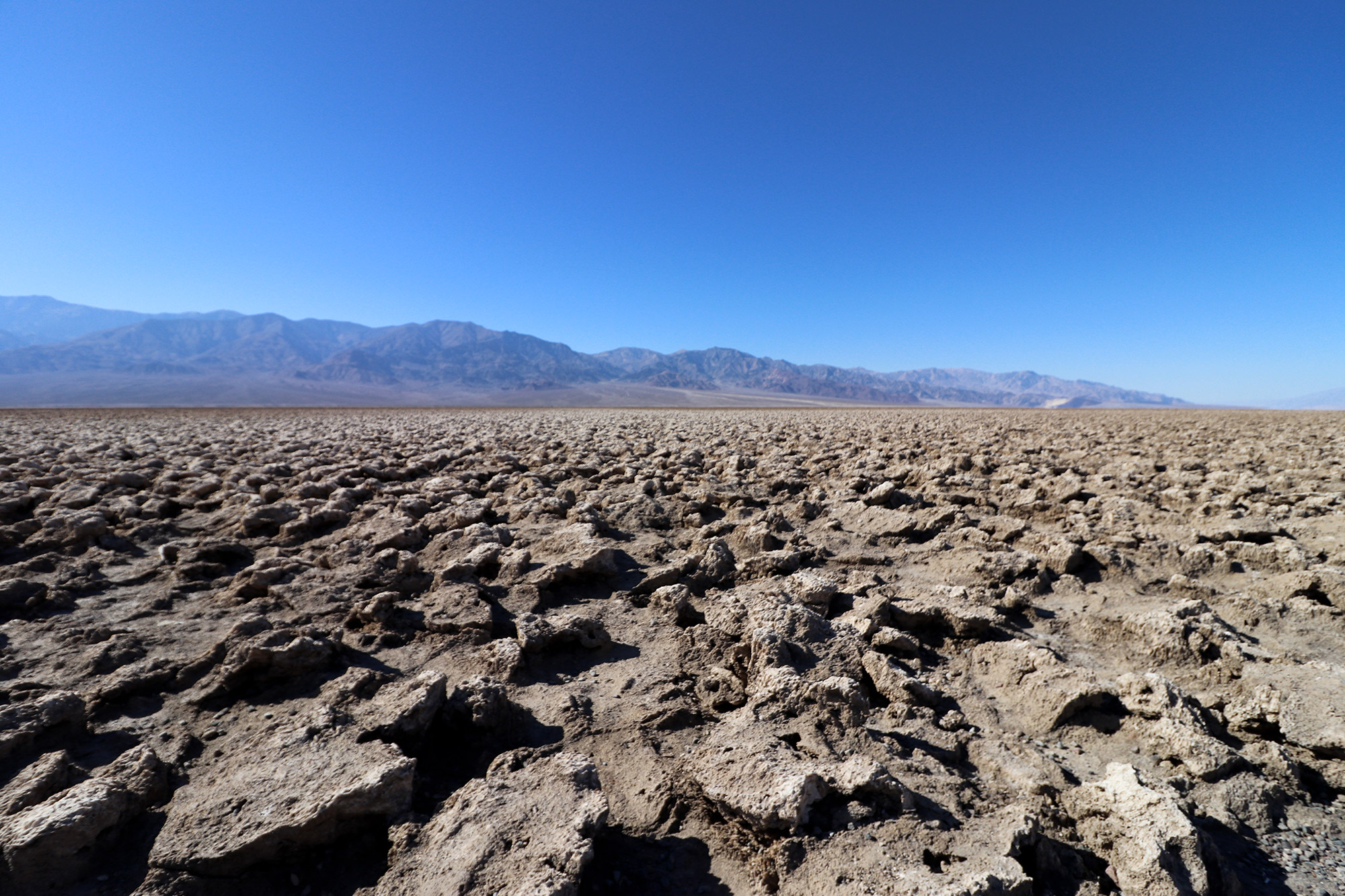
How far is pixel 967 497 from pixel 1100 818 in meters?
3.61

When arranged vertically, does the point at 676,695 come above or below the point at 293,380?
below

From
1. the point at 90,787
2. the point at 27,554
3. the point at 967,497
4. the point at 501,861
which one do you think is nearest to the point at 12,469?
the point at 27,554

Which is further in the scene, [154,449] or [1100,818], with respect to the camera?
A: [154,449]

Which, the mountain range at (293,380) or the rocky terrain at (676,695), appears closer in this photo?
the rocky terrain at (676,695)

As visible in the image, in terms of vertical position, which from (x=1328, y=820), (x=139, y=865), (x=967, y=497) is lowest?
(x=139, y=865)

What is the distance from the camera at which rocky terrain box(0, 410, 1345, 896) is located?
4.57 feet

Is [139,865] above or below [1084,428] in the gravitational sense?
below

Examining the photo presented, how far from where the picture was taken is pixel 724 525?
4.08 metres

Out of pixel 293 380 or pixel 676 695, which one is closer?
pixel 676 695

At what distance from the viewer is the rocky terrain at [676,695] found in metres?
1.39

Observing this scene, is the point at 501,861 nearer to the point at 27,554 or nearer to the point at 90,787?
the point at 90,787

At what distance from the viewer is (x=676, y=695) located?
214cm

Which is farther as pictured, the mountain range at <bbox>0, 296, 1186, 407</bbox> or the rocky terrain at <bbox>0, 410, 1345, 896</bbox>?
the mountain range at <bbox>0, 296, 1186, 407</bbox>

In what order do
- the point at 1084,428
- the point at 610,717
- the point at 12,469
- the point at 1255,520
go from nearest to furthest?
the point at 610,717 → the point at 1255,520 → the point at 12,469 → the point at 1084,428
